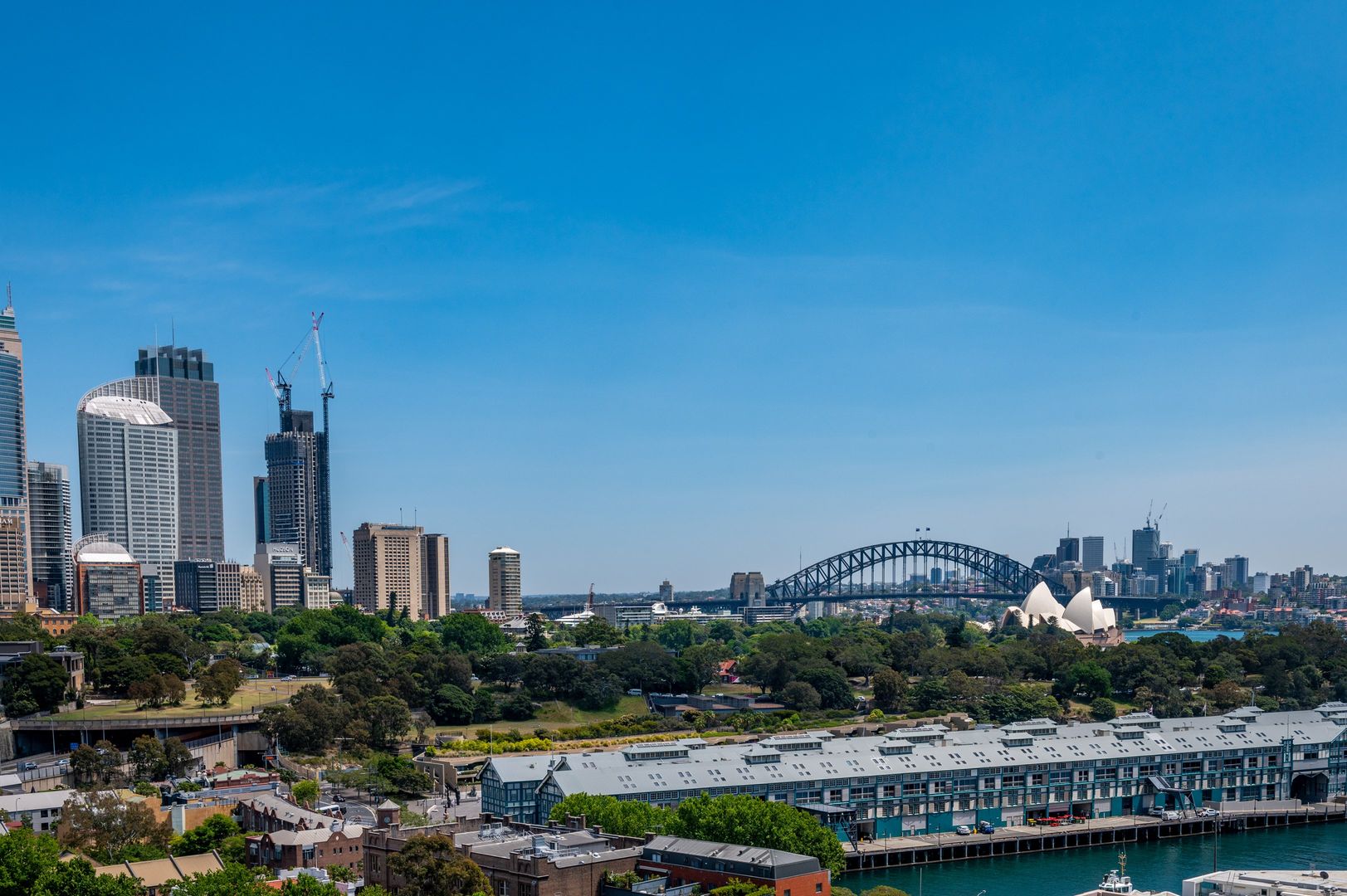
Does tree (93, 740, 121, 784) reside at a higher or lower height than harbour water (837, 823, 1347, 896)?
higher

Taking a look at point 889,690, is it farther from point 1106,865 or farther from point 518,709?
point 1106,865

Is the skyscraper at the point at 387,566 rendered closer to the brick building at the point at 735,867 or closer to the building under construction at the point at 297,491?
the building under construction at the point at 297,491

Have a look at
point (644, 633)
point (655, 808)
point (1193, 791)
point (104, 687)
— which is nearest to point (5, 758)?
point (104, 687)

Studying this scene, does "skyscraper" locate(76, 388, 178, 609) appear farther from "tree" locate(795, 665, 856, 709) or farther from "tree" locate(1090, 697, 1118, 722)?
"tree" locate(1090, 697, 1118, 722)

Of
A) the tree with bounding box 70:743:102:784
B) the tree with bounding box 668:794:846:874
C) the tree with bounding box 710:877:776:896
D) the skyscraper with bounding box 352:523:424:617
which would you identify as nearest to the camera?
the tree with bounding box 710:877:776:896

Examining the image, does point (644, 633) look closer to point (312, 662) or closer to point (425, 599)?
point (312, 662)

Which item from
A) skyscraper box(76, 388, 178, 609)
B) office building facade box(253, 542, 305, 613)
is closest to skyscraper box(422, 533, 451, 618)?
office building facade box(253, 542, 305, 613)
